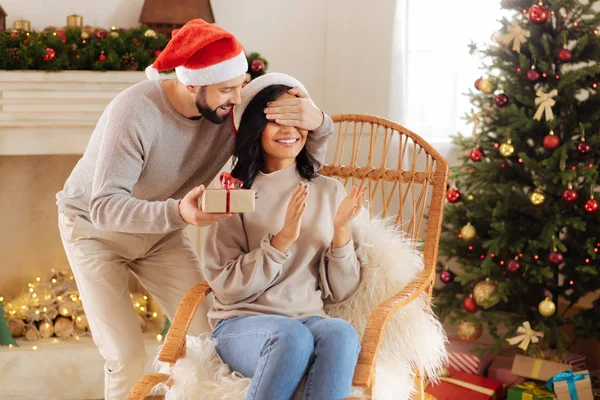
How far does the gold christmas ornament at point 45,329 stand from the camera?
3.03 m

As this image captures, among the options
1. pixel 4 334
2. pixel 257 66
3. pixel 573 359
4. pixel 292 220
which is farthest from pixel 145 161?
→ pixel 573 359

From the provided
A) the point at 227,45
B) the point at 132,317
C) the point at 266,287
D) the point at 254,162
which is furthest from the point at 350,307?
the point at 227,45

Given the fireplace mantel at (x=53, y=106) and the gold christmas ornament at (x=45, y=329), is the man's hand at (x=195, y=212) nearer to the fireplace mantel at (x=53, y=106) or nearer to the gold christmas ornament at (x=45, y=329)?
the fireplace mantel at (x=53, y=106)

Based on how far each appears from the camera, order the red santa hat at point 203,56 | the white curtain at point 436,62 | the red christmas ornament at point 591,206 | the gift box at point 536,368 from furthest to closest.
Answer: the white curtain at point 436,62
the gift box at point 536,368
the red christmas ornament at point 591,206
the red santa hat at point 203,56

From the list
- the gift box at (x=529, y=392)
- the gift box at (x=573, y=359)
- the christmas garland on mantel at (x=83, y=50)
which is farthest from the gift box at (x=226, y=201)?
the gift box at (x=573, y=359)

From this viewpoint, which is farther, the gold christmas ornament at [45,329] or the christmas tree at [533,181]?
the gold christmas ornament at [45,329]

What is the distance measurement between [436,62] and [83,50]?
1.57 metres

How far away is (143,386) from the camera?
161cm

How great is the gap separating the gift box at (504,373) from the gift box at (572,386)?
286 mm

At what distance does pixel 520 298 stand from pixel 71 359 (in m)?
1.81

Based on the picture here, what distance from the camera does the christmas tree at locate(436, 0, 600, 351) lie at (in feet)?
8.50

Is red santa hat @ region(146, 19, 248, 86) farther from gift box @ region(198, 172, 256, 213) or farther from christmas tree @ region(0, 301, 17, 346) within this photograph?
christmas tree @ region(0, 301, 17, 346)

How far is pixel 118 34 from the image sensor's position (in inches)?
110

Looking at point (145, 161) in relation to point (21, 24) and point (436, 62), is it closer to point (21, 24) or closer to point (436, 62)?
point (21, 24)
